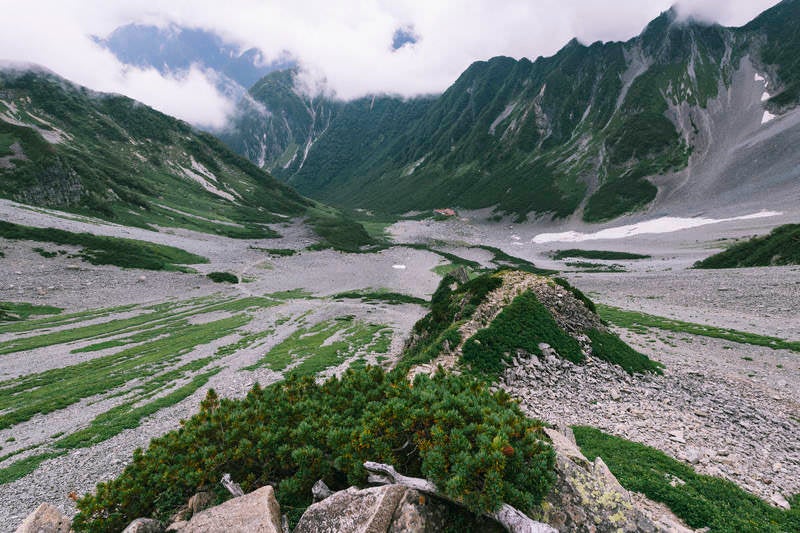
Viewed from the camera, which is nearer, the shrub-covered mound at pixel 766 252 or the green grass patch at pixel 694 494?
the green grass patch at pixel 694 494

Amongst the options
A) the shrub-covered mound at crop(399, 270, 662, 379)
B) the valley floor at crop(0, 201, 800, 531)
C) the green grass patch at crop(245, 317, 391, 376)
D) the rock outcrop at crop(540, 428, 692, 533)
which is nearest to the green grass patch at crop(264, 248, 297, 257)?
the valley floor at crop(0, 201, 800, 531)

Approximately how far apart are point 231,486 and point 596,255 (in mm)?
126509

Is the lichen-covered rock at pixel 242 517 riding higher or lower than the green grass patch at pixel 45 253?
lower

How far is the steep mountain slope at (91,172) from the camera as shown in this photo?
109125 millimetres

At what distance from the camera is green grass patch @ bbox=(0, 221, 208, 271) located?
71.9 metres

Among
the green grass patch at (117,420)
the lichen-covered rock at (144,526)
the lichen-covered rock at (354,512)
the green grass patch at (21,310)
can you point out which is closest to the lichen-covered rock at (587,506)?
the lichen-covered rock at (354,512)

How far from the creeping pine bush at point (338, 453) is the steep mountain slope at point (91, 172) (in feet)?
454

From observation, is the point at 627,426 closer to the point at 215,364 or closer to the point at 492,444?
the point at 492,444

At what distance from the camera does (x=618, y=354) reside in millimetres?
20156

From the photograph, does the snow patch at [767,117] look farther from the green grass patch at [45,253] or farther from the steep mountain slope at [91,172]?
the green grass patch at [45,253]

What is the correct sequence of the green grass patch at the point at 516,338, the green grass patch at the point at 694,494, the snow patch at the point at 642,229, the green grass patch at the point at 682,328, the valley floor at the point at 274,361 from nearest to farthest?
the green grass patch at the point at 694,494
the valley floor at the point at 274,361
the green grass patch at the point at 516,338
the green grass patch at the point at 682,328
the snow patch at the point at 642,229

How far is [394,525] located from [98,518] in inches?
213

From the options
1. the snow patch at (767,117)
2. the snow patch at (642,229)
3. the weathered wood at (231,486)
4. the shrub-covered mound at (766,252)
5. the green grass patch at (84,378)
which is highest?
the snow patch at (767,117)

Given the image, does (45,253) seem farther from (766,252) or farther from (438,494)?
(766,252)
